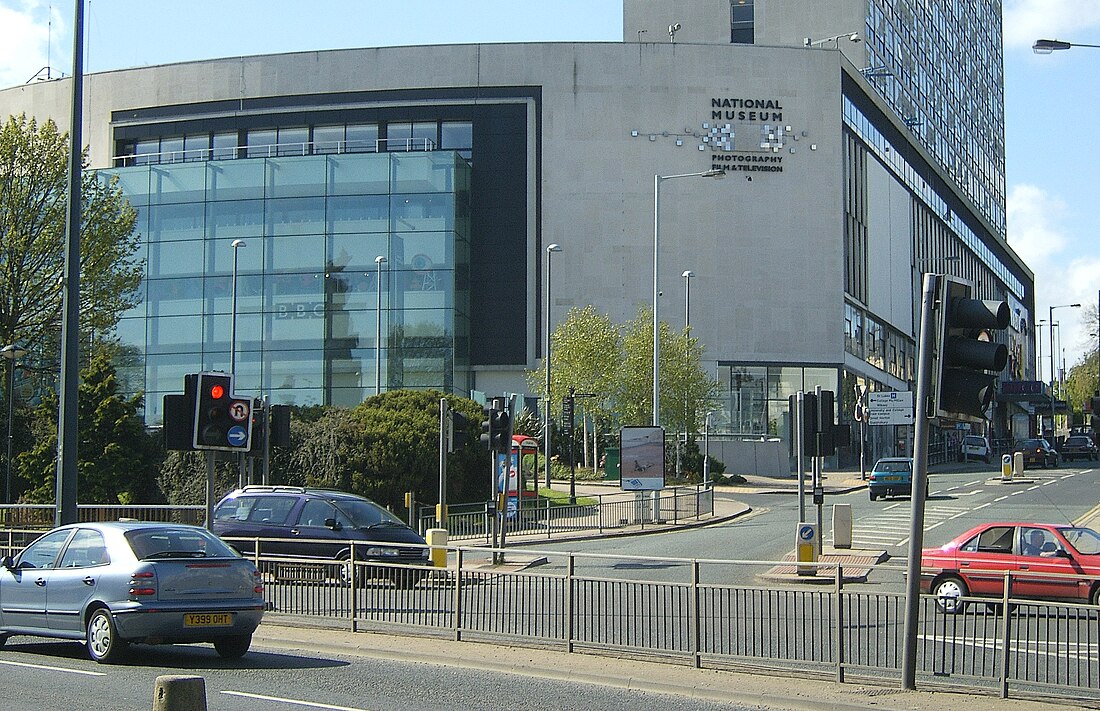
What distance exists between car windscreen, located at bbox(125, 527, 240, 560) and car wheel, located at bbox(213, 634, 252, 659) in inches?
34.4

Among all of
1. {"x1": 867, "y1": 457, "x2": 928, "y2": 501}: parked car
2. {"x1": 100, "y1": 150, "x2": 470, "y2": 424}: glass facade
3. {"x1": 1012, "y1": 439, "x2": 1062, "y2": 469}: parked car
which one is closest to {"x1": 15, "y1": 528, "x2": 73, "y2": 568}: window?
{"x1": 867, "y1": 457, "x2": 928, "y2": 501}: parked car

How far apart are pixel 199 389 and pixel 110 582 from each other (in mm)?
A: 3825

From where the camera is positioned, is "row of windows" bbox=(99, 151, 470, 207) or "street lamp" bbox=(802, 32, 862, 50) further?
"street lamp" bbox=(802, 32, 862, 50)

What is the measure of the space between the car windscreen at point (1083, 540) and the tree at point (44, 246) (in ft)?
101

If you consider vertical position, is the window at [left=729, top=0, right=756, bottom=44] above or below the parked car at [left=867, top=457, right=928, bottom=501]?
above

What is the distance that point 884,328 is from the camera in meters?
86.2

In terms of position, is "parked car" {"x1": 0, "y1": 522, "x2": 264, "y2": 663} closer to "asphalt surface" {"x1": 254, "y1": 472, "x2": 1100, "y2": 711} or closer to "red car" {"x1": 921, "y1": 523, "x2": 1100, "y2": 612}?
"asphalt surface" {"x1": 254, "y1": 472, "x2": 1100, "y2": 711}

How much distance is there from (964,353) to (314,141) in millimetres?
65528

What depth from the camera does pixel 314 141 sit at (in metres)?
73.0

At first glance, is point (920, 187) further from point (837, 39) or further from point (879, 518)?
point (879, 518)

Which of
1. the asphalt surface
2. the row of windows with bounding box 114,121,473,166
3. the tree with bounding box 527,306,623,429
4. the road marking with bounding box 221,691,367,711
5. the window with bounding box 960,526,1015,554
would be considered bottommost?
the asphalt surface

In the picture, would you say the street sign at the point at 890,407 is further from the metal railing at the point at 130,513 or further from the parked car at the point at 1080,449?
the metal railing at the point at 130,513

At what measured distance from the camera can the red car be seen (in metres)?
19.3

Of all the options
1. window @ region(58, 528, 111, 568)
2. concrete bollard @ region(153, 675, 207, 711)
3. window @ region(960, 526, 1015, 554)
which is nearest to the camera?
concrete bollard @ region(153, 675, 207, 711)
